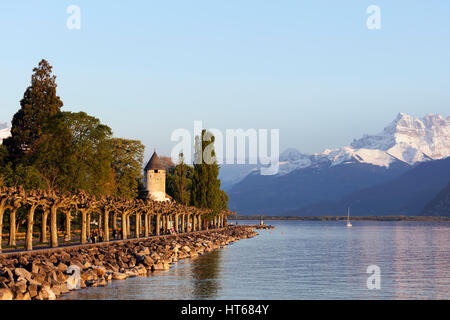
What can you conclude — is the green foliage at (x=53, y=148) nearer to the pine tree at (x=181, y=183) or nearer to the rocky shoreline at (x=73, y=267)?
the rocky shoreline at (x=73, y=267)

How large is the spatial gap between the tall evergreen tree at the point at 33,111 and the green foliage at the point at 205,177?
91.8 feet

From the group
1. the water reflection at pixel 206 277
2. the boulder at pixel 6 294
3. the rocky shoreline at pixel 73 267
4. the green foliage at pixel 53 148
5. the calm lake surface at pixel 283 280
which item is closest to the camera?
the boulder at pixel 6 294

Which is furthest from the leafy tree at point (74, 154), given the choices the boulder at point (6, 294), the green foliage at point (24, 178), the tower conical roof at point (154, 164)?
the boulder at point (6, 294)

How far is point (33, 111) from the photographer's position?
97500mm

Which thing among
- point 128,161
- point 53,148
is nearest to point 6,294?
Result: point 53,148

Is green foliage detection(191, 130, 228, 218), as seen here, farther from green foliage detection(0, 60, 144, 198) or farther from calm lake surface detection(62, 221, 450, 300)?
calm lake surface detection(62, 221, 450, 300)

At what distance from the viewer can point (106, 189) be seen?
3472 inches

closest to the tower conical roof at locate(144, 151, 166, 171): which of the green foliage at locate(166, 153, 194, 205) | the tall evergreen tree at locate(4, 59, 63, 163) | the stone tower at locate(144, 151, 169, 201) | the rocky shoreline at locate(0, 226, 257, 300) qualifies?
the stone tower at locate(144, 151, 169, 201)

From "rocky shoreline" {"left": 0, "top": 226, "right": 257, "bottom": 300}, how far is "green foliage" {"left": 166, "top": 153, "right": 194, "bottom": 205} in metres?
63.8

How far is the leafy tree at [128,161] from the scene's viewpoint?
111750 millimetres

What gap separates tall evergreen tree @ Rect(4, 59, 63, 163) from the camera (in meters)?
97.0

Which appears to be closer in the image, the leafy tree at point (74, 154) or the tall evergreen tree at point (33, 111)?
the leafy tree at point (74, 154)
